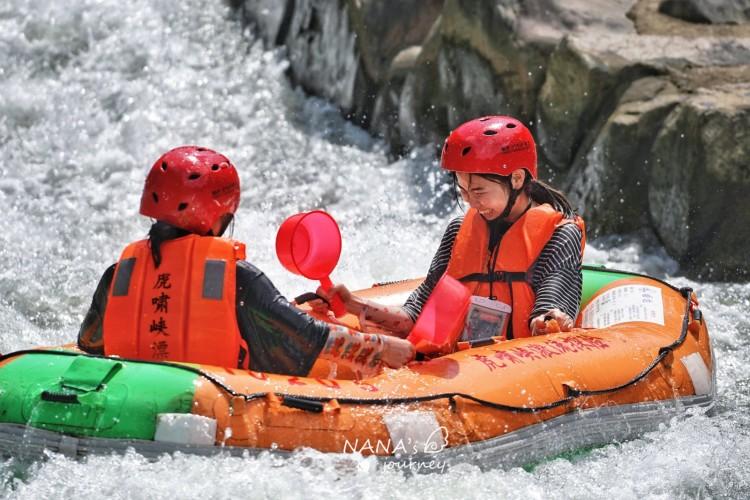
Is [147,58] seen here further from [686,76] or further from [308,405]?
[308,405]

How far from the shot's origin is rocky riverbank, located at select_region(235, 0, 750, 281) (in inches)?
308

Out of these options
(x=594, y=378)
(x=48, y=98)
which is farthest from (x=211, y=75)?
(x=594, y=378)

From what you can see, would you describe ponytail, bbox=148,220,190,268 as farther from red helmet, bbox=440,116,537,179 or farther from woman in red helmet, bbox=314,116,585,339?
red helmet, bbox=440,116,537,179

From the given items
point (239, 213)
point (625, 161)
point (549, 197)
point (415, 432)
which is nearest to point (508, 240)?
point (549, 197)

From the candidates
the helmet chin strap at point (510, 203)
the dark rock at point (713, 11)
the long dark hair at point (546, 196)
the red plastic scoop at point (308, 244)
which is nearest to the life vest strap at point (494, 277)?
the helmet chin strap at point (510, 203)

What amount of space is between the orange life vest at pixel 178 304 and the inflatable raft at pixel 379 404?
0.51ft

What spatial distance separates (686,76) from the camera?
26.9 ft

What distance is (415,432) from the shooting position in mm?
4324

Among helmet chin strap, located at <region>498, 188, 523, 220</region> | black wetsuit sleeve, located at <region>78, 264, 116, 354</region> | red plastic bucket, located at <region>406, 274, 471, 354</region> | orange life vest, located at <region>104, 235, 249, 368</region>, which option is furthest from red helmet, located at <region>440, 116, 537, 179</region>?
black wetsuit sleeve, located at <region>78, 264, 116, 354</region>

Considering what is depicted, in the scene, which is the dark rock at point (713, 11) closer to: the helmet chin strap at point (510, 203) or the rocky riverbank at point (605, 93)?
the rocky riverbank at point (605, 93)

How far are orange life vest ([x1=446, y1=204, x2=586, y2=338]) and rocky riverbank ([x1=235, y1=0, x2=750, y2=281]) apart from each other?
276 centimetres

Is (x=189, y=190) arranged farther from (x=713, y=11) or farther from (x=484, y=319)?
(x=713, y=11)

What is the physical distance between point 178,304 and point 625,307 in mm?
2279

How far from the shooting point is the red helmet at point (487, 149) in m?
5.07
